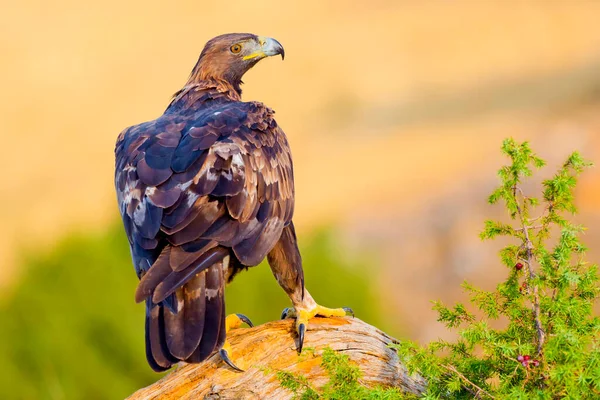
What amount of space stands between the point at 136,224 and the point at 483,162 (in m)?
19.0

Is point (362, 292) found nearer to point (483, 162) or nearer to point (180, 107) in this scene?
point (180, 107)

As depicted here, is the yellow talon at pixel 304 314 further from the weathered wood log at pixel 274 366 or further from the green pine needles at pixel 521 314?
the green pine needles at pixel 521 314

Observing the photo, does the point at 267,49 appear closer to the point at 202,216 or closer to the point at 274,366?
the point at 202,216

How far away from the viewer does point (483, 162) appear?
23.3 m

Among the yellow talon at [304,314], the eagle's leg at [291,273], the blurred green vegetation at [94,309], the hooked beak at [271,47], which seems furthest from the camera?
the blurred green vegetation at [94,309]

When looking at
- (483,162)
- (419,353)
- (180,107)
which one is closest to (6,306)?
(180,107)

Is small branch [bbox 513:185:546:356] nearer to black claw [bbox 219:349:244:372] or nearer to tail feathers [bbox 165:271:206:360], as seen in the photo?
tail feathers [bbox 165:271:206:360]

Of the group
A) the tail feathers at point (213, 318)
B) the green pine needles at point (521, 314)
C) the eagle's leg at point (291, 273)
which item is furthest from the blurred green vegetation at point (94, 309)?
the green pine needles at point (521, 314)

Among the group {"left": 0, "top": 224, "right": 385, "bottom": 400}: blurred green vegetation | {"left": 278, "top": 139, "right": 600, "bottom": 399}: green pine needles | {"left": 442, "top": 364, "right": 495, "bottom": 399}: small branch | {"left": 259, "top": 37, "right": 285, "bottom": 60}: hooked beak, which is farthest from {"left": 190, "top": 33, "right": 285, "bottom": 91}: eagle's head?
{"left": 0, "top": 224, "right": 385, "bottom": 400}: blurred green vegetation

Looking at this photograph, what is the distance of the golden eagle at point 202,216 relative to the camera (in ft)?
15.6

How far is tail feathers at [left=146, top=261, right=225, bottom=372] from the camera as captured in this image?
4676mm

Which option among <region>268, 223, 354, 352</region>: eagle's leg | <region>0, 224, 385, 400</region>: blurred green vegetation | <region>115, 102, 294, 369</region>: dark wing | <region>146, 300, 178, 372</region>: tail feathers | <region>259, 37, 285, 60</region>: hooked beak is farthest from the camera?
<region>0, 224, 385, 400</region>: blurred green vegetation

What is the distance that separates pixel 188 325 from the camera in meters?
4.75

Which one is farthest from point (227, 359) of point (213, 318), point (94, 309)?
point (94, 309)
